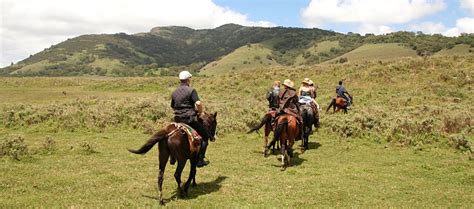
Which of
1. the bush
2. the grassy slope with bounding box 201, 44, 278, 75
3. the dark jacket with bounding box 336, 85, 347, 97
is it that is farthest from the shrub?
the grassy slope with bounding box 201, 44, 278, 75

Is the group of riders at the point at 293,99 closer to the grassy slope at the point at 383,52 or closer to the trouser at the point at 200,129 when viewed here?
the trouser at the point at 200,129

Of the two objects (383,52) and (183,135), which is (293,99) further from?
(383,52)

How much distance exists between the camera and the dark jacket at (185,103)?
10383mm

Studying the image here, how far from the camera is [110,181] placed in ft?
39.5

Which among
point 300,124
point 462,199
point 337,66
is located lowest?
point 462,199

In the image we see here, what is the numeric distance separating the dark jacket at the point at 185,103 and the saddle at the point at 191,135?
255 mm

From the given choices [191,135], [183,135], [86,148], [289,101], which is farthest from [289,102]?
[86,148]

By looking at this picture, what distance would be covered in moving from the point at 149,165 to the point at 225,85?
35736 mm

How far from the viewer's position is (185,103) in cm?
1046

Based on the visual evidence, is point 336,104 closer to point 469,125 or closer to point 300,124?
point 469,125

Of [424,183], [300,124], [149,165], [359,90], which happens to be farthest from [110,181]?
[359,90]

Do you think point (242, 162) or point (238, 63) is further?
point (238, 63)

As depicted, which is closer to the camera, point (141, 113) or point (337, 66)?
point (141, 113)

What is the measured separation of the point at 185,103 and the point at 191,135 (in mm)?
844
